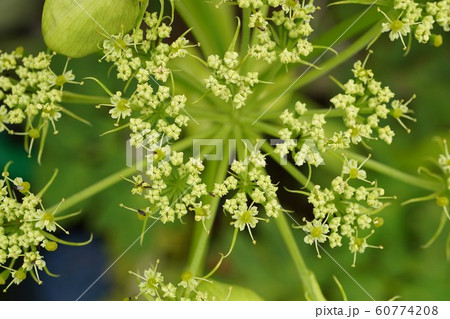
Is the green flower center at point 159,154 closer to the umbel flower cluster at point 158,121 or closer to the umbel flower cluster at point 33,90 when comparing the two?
the umbel flower cluster at point 158,121

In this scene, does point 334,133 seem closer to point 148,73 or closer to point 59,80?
point 148,73

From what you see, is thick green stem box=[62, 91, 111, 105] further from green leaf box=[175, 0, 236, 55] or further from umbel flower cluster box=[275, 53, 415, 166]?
umbel flower cluster box=[275, 53, 415, 166]

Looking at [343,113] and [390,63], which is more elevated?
[390,63]

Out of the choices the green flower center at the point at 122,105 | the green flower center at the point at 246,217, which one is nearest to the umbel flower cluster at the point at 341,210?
the green flower center at the point at 246,217

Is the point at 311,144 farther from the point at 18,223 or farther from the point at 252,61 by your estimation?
the point at 18,223

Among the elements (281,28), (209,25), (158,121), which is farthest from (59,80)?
(281,28)

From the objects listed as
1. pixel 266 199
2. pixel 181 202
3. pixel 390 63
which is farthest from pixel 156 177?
pixel 390 63
